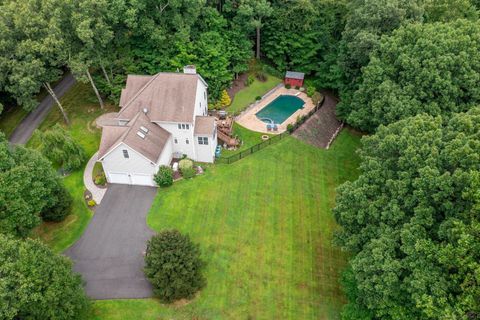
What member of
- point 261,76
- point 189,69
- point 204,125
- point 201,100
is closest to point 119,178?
point 204,125

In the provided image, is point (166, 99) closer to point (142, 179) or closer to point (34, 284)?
point (142, 179)

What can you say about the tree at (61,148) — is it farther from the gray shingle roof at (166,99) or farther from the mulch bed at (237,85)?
the mulch bed at (237,85)

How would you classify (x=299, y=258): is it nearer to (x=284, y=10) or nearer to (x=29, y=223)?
(x=29, y=223)

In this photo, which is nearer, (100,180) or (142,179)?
(142,179)

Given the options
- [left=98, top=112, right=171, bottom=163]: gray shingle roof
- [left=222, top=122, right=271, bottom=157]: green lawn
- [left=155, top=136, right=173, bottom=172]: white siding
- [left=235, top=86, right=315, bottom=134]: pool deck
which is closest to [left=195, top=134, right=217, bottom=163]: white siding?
[left=222, top=122, right=271, bottom=157]: green lawn

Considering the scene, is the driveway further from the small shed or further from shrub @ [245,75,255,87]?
the small shed

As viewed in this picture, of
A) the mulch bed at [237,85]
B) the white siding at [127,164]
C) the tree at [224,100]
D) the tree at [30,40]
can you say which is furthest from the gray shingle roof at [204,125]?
the tree at [30,40]
